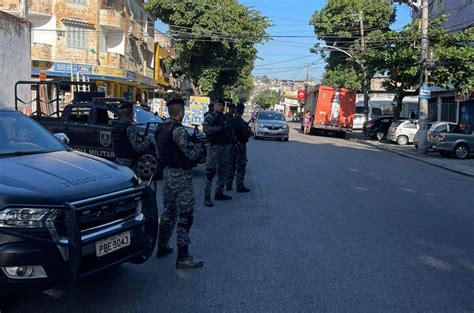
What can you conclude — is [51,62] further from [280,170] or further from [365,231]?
[365,231]

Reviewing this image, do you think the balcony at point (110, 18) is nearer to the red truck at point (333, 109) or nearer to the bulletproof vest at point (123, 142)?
the red truck at point (333, 109)

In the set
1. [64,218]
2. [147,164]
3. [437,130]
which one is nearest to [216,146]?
[147,164]

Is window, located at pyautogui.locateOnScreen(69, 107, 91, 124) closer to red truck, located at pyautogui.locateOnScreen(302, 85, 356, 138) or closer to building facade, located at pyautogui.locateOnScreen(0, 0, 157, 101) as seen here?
building facade, located at pyautogui.locateOnScreen(0, 0, 157, 101)

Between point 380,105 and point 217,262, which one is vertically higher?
point 380,105

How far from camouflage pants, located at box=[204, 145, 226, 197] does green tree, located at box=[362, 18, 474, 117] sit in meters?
17.3

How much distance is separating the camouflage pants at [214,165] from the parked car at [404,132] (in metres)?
21.7

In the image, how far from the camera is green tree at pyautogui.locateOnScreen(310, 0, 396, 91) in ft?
129

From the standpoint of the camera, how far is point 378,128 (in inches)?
1282

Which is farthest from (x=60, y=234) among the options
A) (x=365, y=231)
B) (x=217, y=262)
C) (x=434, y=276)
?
(x=365, y=231)

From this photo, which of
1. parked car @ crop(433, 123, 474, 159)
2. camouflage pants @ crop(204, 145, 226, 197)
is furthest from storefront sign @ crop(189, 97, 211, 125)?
camouflage pants @ crop(204, 145, 226, 197)

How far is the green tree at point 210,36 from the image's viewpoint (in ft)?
124

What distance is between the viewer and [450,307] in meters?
4.33

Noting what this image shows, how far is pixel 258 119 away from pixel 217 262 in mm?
21497

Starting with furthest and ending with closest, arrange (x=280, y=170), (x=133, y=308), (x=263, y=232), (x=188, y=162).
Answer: (x=280, y=170), (x=263, y=232), (x=188, y=162), (x=133, y=308)
